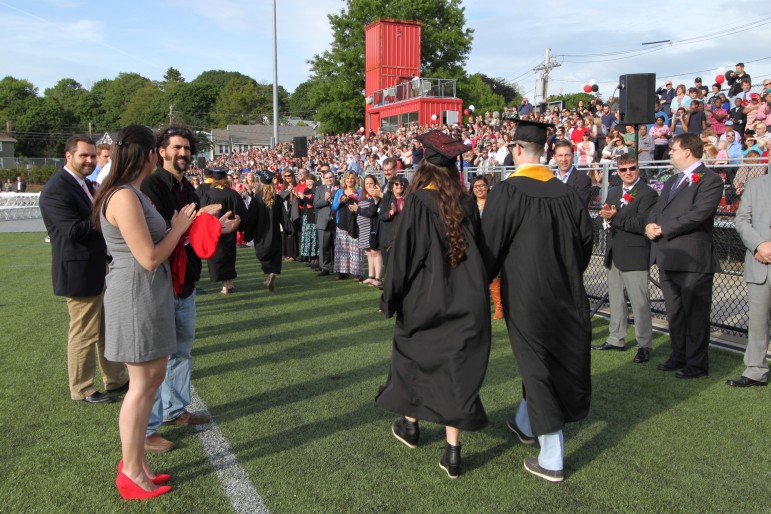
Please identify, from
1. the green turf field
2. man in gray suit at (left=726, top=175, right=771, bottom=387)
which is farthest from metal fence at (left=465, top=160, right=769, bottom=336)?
man in gray suit at (left=726, top=175, right=771, bottom=387)

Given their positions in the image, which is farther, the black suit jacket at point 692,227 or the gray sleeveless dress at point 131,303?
the black suit jacket at point 692,227

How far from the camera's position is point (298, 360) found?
19.7ft

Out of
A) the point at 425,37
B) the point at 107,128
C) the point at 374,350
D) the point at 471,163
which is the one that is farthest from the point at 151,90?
the point at 374,350

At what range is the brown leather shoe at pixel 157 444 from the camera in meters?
3.87

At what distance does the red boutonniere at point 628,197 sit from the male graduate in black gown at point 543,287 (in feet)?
8.33

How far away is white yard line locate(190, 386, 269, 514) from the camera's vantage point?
3256 mm

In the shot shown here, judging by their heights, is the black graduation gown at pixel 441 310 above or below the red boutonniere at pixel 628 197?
below

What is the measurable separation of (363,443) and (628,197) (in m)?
3.71

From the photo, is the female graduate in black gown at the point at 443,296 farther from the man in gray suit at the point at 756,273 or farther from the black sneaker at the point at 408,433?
the man in gray suit at the point at 756,273

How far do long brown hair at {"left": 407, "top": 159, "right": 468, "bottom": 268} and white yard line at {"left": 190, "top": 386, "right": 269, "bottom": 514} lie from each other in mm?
1723

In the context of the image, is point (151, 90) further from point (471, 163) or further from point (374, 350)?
point (374, 350)

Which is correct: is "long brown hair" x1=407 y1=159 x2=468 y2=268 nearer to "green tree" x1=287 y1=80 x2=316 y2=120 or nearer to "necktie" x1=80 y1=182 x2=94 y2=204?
"necktie" x1=80 y1=182 x2=94 y2=204

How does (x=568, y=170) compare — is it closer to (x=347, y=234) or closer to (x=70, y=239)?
(x=347, y=234)

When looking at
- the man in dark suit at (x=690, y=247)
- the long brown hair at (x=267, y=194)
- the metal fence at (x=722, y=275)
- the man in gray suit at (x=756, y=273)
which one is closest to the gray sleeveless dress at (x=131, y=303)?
the man in dark suit at (x=690, y=247)
